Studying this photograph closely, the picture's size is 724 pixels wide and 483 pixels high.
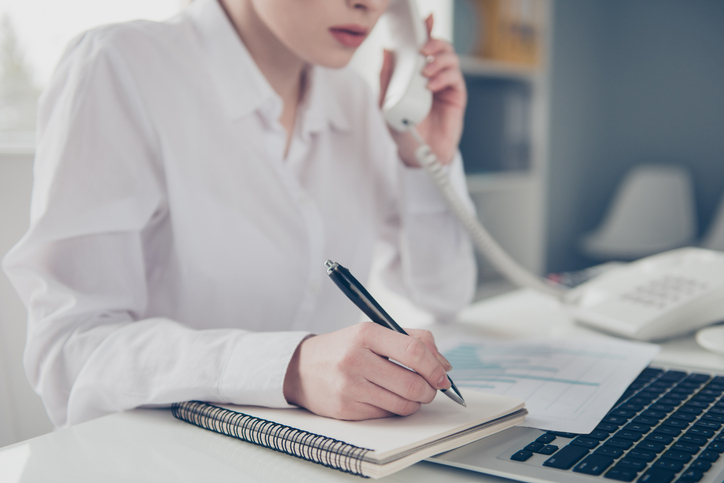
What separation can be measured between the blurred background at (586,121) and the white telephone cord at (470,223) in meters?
1.06

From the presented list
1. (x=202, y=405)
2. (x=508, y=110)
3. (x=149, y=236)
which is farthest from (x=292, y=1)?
(x=508, y=110)

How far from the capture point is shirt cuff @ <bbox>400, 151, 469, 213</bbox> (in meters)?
1.01

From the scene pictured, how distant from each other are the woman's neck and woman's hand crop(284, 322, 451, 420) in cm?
51

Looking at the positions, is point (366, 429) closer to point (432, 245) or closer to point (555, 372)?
point (555, 372)

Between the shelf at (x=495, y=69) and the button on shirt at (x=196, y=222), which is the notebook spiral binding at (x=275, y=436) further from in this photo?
the shelf at (x=495, y=69)

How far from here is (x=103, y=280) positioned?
0.65m

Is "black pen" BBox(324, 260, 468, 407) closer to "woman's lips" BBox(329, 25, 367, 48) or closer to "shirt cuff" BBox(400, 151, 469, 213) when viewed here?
"woman's lips" BBox(329, 25, 367, 48)

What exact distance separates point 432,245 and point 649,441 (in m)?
0.62

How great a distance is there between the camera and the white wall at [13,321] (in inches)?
28.4

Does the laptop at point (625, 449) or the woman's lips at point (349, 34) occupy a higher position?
the woman's lips at point (349, 34)

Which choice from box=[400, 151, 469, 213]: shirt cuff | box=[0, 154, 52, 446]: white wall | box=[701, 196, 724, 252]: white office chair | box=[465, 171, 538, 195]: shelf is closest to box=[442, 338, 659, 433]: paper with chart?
box=[400, 151, 469, 213]: shirt cuff

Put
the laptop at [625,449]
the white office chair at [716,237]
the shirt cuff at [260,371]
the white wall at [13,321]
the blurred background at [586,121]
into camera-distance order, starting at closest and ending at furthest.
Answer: the laptop at [625,449] → the shirt cuff at [260,371] → the white wall at [13,321] → the blurred background at [586,121] → the white office chair at [716,237]

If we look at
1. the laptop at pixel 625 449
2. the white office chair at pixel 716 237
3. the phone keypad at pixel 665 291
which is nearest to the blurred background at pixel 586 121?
the white office chair at pixel 716 237

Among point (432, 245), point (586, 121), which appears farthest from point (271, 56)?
point (586, 121)
